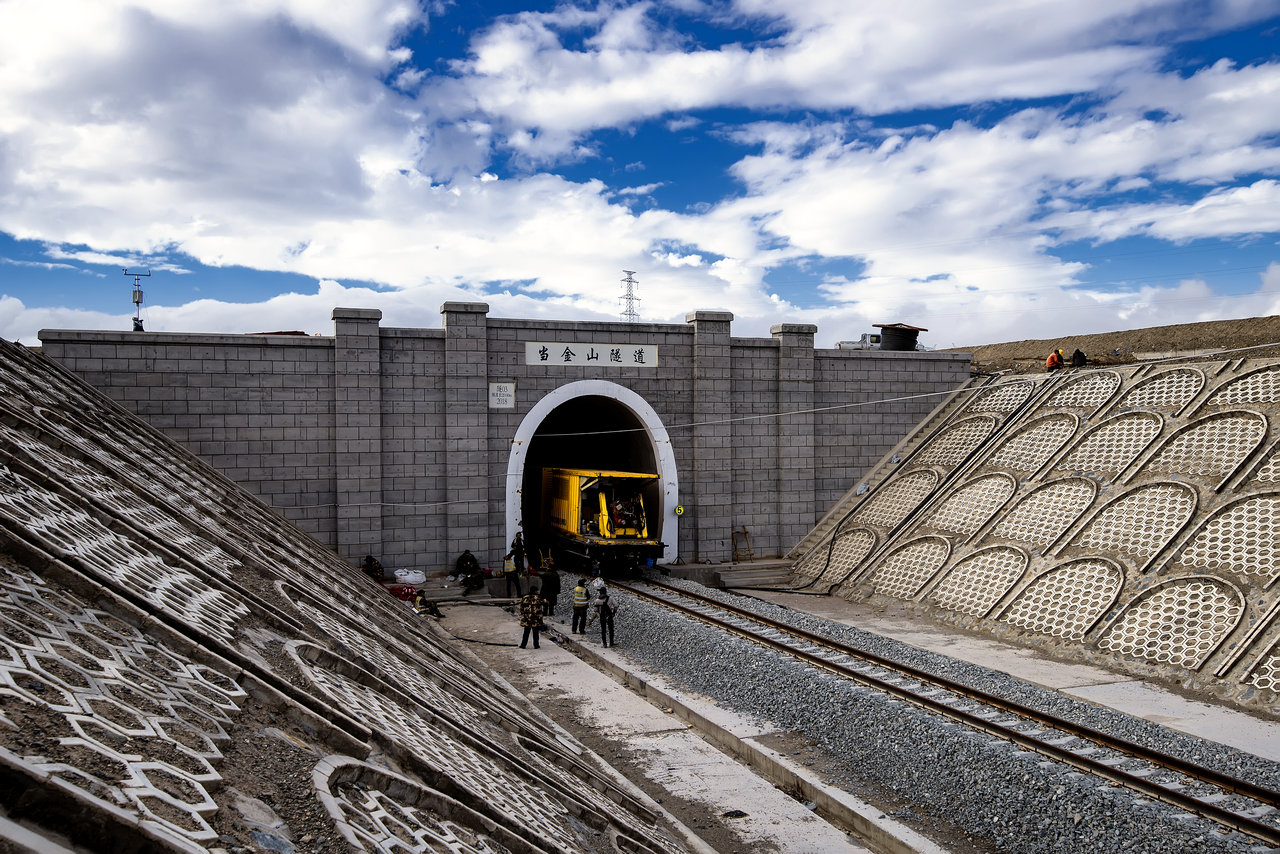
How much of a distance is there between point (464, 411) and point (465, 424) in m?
0.32

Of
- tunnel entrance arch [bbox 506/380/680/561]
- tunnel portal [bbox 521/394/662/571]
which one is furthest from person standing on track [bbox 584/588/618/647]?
tunnel portal [bbox 521/394/662/571]

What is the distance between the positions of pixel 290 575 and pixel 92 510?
9.17 ft

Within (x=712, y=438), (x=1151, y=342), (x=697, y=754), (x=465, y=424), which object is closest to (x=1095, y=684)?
(x=697, y=754)

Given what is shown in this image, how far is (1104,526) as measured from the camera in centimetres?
1656

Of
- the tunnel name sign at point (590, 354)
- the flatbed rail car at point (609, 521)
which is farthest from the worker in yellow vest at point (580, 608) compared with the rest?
the tunnel name sign at point (590, 354)

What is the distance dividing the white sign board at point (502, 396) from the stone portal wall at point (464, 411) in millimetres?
50

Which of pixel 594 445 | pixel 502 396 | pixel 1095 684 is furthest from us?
pixel 594 445

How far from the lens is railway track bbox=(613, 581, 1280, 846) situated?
26.7 feet

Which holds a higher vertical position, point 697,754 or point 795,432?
point 795,432

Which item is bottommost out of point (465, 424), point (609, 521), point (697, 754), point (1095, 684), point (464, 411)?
point (697, 754)

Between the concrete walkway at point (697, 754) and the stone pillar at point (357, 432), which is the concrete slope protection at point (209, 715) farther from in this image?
the stone pillar at point (357, 432)

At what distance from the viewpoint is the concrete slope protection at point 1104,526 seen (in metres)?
13.6

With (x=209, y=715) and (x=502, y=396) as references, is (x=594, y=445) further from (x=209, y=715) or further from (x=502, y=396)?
(x=209, y=715)

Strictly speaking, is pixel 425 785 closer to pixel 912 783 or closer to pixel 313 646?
pixel 313 646
